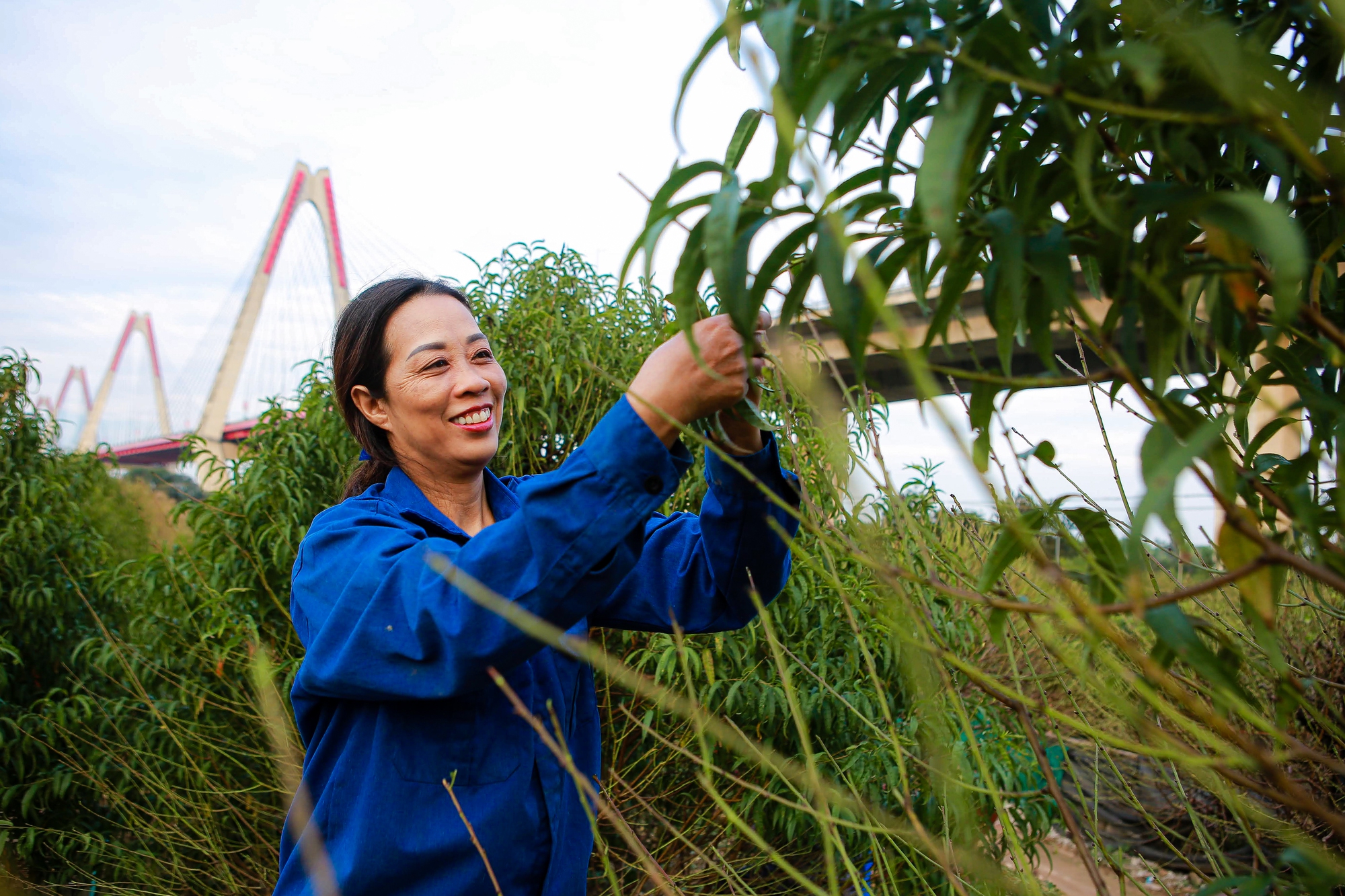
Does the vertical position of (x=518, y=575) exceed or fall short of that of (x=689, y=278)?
it falls short

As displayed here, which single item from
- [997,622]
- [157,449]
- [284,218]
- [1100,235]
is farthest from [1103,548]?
[284,218]

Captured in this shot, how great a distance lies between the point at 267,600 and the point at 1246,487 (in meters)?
3.04

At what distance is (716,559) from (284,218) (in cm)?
2282

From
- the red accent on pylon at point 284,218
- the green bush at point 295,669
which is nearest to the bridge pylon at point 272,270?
the red accent on pylon at point 284,218

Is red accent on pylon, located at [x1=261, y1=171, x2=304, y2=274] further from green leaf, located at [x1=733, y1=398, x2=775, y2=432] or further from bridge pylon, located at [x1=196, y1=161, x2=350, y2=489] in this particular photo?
green leaf, located at [x1=733, y1=398, x2=775, y2=432]

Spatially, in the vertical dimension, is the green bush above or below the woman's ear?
below

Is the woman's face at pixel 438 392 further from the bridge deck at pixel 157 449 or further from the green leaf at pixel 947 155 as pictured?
the bridge deck at pixel 157 449

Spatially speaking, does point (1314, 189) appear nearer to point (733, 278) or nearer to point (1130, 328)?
point (1130, 328)

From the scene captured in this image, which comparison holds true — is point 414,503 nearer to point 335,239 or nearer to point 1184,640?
point 1184,640

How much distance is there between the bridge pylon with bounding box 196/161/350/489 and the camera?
17.8 metres

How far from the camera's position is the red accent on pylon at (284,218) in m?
21.0

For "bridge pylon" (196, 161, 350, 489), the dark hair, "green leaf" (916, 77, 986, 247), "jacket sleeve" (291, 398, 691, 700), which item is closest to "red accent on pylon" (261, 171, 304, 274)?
"bridge pylon" (196, 161, 350, 489)

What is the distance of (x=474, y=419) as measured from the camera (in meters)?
1.40

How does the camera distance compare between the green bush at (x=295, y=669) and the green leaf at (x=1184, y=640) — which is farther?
the green bush at (x=295, y=669)
